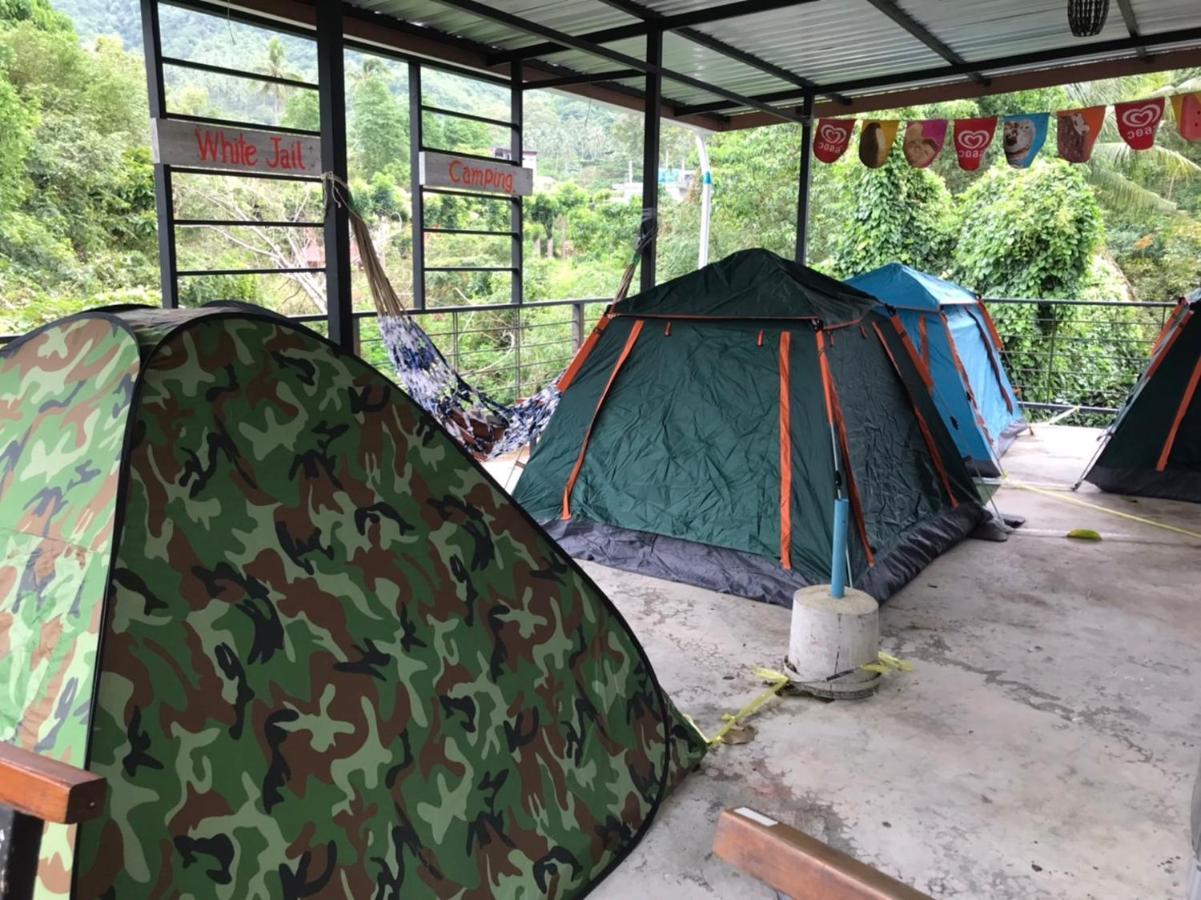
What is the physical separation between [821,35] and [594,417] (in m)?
2.88

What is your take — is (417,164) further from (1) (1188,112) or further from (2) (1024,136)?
(1) (1188,112)

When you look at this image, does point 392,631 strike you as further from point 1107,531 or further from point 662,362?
point 1107,531

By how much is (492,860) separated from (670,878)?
438 mm

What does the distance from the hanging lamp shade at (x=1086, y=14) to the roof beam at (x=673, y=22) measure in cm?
135

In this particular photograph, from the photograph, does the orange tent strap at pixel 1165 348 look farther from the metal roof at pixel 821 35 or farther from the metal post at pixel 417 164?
the metal post at pixel 417 164

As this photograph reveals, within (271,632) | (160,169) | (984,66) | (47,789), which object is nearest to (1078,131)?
(984,66)

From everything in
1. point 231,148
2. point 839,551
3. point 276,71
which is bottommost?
point 839,551

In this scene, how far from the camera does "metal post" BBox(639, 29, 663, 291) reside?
16.3ft

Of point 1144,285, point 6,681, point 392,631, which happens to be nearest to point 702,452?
point 392,631

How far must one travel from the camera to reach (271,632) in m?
1.46

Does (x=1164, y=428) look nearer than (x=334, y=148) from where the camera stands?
No

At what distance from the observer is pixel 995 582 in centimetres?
367

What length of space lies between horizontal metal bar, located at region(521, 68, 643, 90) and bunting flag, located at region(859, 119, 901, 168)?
1824mm

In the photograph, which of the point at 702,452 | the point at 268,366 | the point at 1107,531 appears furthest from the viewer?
the point at 1107,531
